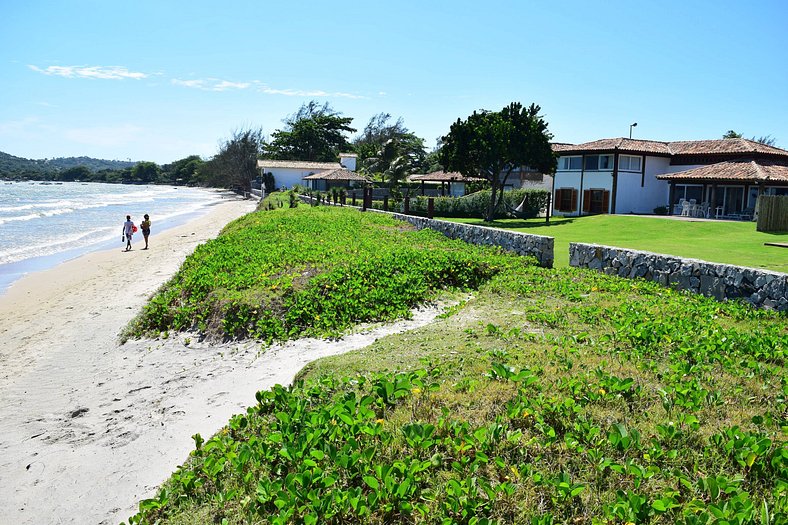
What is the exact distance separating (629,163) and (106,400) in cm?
3735

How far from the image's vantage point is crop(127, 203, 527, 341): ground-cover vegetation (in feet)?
35.7

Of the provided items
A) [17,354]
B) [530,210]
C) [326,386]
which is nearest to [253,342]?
[326,386]

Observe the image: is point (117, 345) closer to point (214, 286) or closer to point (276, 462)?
point (214, 286)

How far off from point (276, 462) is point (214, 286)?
874cm

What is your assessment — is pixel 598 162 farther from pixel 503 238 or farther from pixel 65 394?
pixel 65 394

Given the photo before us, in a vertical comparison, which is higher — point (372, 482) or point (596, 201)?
point (596, 201)

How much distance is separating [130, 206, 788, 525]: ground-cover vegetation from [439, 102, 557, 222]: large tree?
27629 millimetres

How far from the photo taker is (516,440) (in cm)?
482

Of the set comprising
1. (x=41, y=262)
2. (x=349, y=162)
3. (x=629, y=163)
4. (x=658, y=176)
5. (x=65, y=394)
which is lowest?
(x=41, y=262)

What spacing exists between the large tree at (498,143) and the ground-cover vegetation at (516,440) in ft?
90.6

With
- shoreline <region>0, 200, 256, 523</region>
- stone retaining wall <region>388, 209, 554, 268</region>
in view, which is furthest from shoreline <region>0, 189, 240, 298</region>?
stone retaining wall <region>388, 209, 554, 268</region>

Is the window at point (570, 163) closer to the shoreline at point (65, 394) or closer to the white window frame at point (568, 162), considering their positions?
the white window frame at point (568, 162)

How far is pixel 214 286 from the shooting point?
13.0 metres

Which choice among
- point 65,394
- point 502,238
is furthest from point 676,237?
point 65,394
